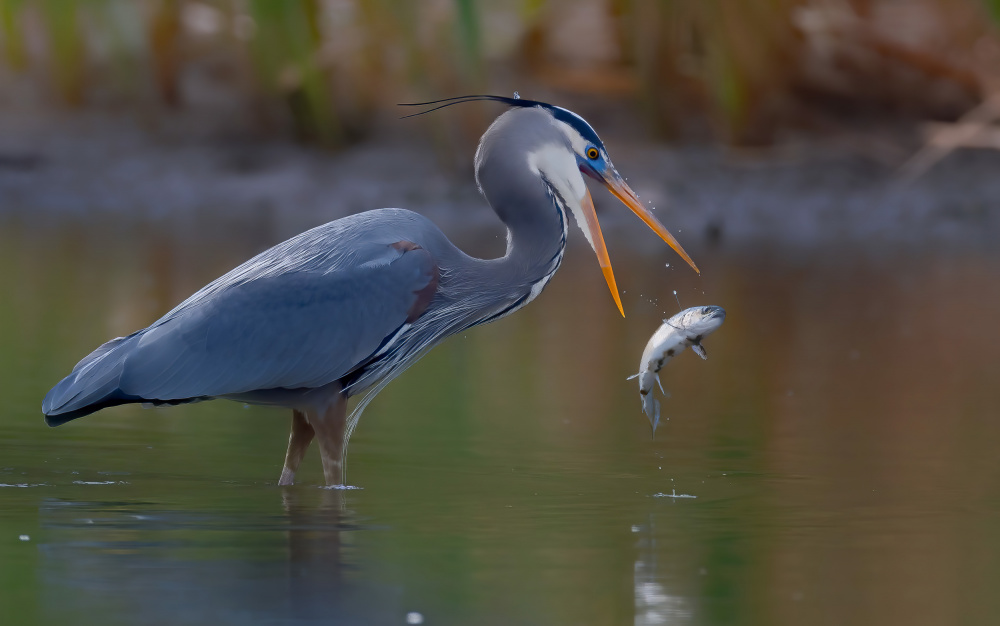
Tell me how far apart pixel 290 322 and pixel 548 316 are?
5555mm

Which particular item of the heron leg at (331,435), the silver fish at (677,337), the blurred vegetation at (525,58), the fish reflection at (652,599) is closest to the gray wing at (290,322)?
the heron leg at (331,435)

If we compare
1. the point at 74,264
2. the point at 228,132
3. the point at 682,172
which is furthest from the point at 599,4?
the point at 74,264

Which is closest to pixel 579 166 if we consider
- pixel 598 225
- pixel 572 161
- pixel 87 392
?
pixel 572 161

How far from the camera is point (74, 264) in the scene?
13.8 metres

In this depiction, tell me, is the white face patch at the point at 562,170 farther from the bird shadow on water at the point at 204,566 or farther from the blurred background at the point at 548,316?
the bird shadow on water at the point at 204,566

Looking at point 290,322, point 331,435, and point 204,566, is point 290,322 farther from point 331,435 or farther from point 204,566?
point 204,566

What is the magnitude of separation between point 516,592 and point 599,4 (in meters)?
15.1

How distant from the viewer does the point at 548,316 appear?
12219mm

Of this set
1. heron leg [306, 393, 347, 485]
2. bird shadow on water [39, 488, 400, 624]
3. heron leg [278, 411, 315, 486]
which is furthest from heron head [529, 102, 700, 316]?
bird shadow on water [39, 488, 400, 624]

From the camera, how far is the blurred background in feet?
17.1

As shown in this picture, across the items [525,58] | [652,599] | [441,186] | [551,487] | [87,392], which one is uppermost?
[525,58]

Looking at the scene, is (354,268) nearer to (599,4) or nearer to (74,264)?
(74,264)

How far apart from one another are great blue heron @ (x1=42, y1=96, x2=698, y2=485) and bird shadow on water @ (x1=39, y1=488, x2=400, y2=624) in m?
0.56

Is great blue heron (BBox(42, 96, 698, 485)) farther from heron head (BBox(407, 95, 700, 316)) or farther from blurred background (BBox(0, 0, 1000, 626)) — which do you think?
blurred background (BBox(0, 0, 1000, 626))
